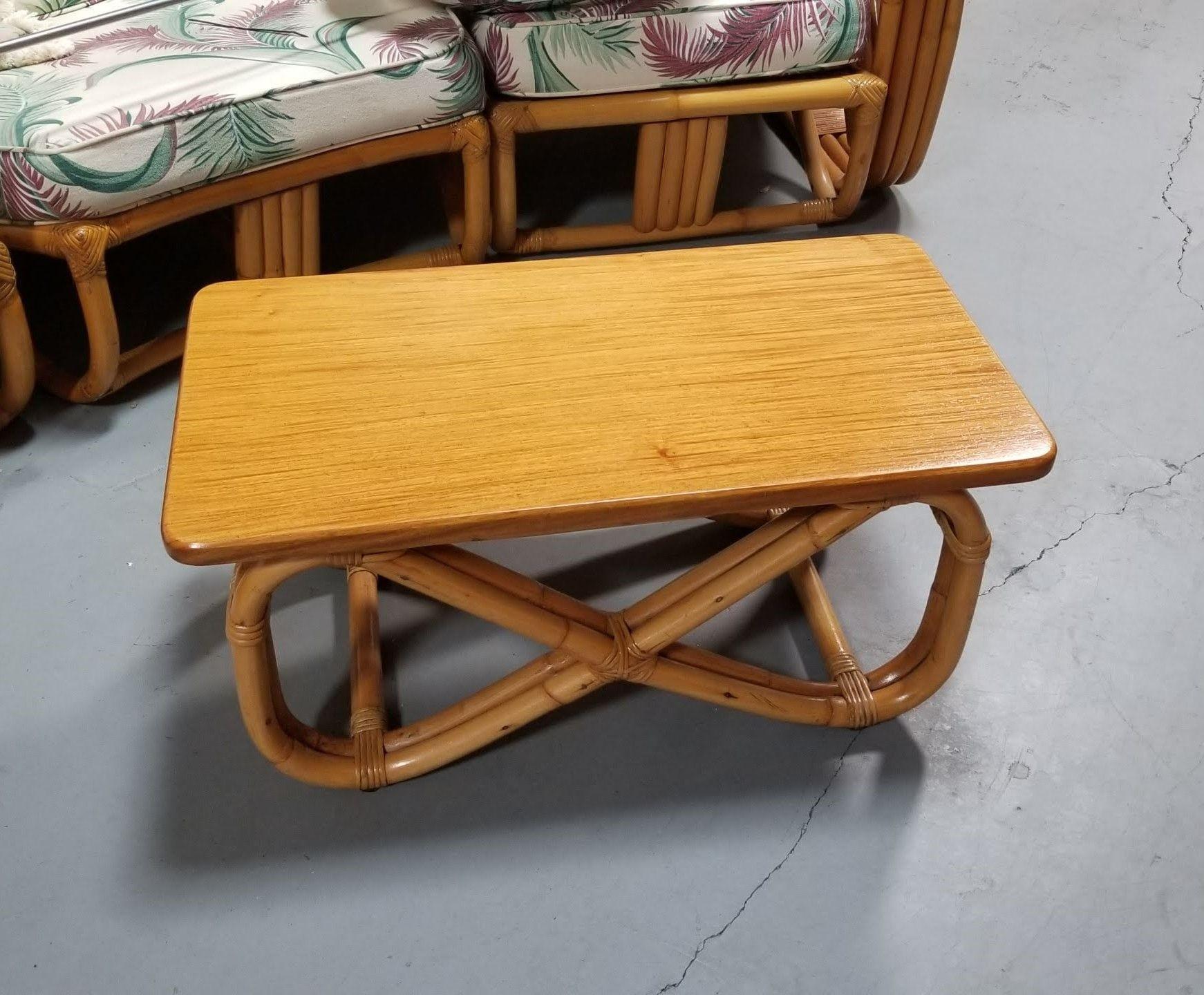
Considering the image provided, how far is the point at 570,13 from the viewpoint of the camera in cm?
179

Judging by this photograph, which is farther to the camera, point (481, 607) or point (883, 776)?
point (883, 776)

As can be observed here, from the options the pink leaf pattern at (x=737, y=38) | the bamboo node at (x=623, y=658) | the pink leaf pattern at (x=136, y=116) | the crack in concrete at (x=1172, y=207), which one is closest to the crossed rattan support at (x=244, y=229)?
the pink leaf pattern at (x=136, y=116)

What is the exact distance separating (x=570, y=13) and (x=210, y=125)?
578 mm

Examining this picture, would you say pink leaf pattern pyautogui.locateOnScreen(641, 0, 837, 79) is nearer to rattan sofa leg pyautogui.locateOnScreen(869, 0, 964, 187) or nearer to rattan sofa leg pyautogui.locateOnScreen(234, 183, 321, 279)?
rattan sofa leg pyautogui.locateOnScreen(869, 0, 964, 187)

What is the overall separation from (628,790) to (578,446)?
431 millimetres

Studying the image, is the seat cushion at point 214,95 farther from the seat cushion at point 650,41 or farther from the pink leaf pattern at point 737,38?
the pink leaf pattern at point 737,38

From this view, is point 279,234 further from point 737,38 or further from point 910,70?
point 910,70

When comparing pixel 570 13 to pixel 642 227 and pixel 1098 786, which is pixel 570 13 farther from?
pixel 1098 786

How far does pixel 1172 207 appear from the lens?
7.23 feet

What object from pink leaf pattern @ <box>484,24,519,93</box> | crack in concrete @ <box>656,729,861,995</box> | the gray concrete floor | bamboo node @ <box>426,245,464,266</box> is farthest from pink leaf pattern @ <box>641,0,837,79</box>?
crack in concrete @ <box>656,729,861,995</box>

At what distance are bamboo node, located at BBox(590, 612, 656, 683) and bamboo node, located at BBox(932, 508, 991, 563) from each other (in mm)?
325

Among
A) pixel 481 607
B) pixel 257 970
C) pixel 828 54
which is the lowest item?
pixel 257 970

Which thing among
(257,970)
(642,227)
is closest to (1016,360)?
(642,227)

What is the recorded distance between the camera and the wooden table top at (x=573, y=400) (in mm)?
1006
